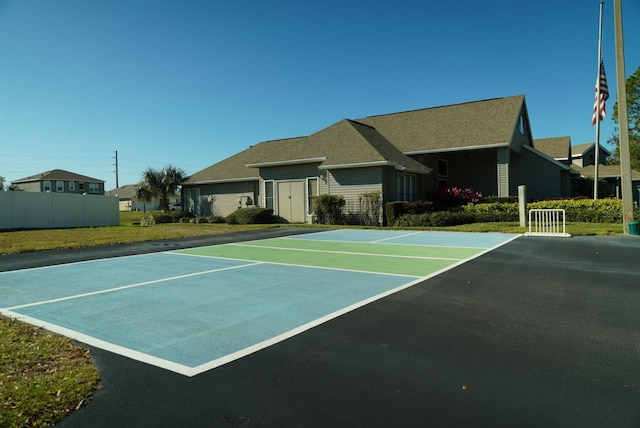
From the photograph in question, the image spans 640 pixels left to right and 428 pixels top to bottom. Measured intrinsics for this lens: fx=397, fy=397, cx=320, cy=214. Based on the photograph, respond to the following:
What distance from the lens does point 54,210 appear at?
Result: 23.7m

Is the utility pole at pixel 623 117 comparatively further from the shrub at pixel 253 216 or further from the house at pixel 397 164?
the shrub at pixel 253 216

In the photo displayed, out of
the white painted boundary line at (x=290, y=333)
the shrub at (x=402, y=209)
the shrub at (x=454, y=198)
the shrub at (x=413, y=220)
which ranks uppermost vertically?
the shrub at (x=454, y=198)

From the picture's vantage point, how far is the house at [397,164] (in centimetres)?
2131

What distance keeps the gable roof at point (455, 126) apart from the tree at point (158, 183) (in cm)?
1559

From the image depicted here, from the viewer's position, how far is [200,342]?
4082mm

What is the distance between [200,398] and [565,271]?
7.28m

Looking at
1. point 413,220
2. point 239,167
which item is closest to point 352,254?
point 413,220

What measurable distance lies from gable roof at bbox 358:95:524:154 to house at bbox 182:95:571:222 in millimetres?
59

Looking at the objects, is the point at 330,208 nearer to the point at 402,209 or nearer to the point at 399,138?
the point at 402,209

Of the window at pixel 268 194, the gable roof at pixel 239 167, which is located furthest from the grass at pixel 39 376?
the gable roof at pixel 239 167

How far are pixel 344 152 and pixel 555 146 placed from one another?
22.0 m

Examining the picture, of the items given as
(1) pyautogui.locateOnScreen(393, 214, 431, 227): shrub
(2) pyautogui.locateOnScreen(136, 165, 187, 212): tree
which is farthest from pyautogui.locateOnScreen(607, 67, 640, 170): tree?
(2) pyautogui.locateOnScreen(136, 165, 187, 212): tree

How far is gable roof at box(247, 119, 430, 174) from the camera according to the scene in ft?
67.6

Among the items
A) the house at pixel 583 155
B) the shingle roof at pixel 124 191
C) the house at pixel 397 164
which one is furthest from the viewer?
the shingle roof at pixel 124 191
